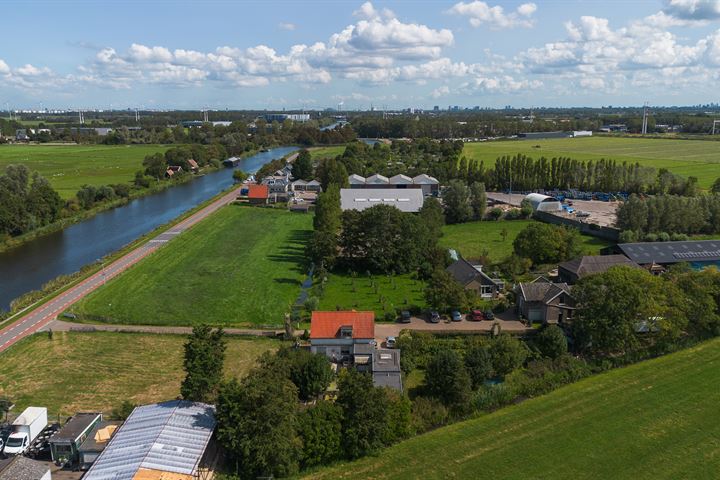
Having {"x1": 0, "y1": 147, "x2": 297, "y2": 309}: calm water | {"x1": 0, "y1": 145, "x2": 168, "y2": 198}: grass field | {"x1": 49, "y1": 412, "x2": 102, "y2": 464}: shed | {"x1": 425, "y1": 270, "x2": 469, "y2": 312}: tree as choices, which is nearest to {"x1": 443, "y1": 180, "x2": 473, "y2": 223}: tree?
{"x1": 425, "y1": 270, "x2": 469, "y2": 312}: tree

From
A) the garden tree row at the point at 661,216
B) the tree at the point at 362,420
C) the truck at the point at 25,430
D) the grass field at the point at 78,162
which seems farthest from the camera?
the grass field at the point at 78,162

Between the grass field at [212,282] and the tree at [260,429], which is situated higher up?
the tree at [260,429]

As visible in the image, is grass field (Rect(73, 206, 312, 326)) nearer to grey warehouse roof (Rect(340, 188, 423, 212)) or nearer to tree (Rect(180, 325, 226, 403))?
grey warehouse roof (Rect(340, 188, 423, 212))

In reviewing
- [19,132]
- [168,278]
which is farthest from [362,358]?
[19,132]

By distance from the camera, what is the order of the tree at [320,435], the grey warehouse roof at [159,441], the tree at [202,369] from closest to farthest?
the grey warehouse roof at [159,441] < the tree at [320,435] < the tree at [202,369]

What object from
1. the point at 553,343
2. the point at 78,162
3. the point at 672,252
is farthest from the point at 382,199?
the point at 78,162

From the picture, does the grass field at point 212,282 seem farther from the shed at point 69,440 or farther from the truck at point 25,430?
the shed at point 69,440

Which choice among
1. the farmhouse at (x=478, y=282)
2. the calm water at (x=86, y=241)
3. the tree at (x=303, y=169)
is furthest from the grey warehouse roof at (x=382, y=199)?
the farmhouse at (x=478, y=282)

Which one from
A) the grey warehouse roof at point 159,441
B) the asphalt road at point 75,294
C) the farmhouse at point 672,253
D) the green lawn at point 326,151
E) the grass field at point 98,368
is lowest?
the grass field at point 98,368
